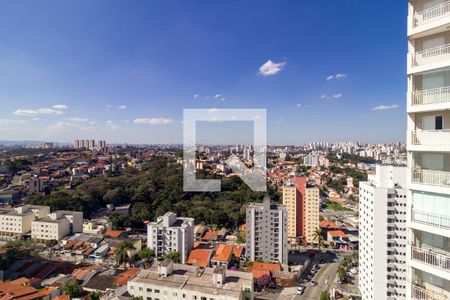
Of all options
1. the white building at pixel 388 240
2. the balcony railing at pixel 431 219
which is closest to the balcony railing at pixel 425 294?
the balcony railing at pixel 431 219

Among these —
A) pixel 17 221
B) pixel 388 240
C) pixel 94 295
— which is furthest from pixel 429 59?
pixel 17 221

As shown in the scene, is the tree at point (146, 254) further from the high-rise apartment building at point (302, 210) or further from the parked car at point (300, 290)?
the high-rise apartment building at point (302, 210)

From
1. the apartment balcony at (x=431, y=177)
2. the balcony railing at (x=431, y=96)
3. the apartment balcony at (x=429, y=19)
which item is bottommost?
the apartment balcony at (x=431, y=177)

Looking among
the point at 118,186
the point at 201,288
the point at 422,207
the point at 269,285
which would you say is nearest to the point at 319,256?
the point at 269,285

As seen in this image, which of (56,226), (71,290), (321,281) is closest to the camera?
(71,290)

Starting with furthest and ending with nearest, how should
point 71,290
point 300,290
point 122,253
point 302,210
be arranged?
point 302,210, point 122,253, point 300,290, point 71,290

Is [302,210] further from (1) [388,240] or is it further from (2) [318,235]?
(1) [388,240]
